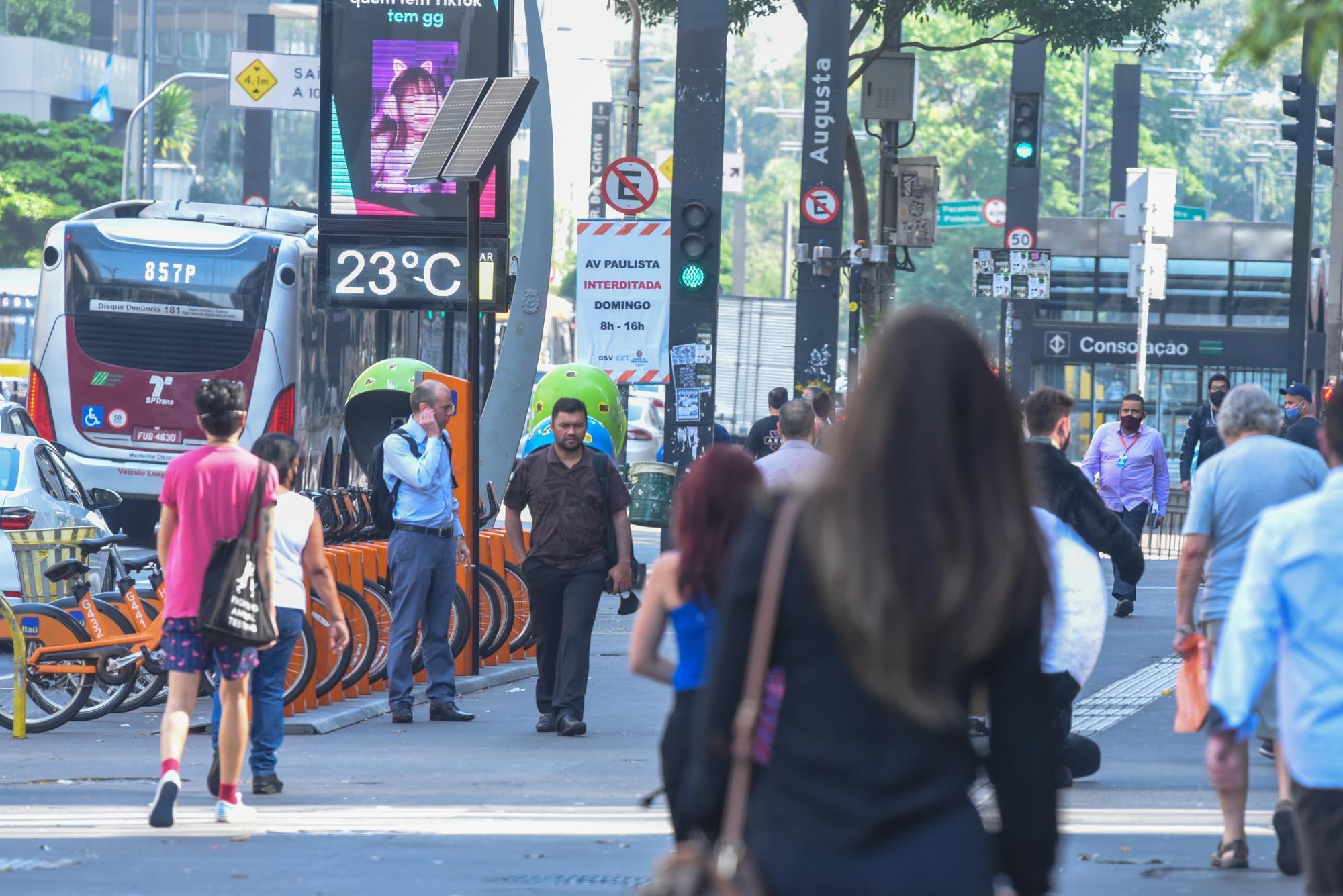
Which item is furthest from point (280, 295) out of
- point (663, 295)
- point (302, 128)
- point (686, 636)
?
point (302, 128)

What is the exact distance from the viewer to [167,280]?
24.3 m

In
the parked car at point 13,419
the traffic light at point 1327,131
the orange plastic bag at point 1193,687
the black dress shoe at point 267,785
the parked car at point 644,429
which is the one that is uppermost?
the traffic light at point 1327,131

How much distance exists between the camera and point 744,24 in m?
31.2

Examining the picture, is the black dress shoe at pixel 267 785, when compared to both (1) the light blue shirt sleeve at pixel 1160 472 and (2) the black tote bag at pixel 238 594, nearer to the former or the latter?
(2) the black tote bag at pixel 238 594

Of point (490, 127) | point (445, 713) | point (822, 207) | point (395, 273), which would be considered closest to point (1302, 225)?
point (822, 207)

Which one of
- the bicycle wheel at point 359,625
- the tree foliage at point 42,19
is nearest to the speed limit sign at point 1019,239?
the bicycle wheel at point 359,625

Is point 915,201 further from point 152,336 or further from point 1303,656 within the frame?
point 1303,656

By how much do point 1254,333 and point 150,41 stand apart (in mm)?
23699

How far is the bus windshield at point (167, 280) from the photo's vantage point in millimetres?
24141

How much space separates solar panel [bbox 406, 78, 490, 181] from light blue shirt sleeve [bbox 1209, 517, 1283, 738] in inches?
366

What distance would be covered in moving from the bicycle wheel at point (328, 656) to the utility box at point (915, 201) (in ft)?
55.4

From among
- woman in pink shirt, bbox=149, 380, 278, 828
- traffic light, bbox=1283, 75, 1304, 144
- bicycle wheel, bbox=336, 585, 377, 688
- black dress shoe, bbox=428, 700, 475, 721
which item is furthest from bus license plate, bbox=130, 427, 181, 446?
woman in pink shirt, bbox=149, 380, 278, 828

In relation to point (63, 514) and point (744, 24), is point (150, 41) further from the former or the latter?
point (63, 514)

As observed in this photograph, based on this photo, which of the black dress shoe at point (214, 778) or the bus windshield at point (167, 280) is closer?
the black dress shoe at point (214, 778)
